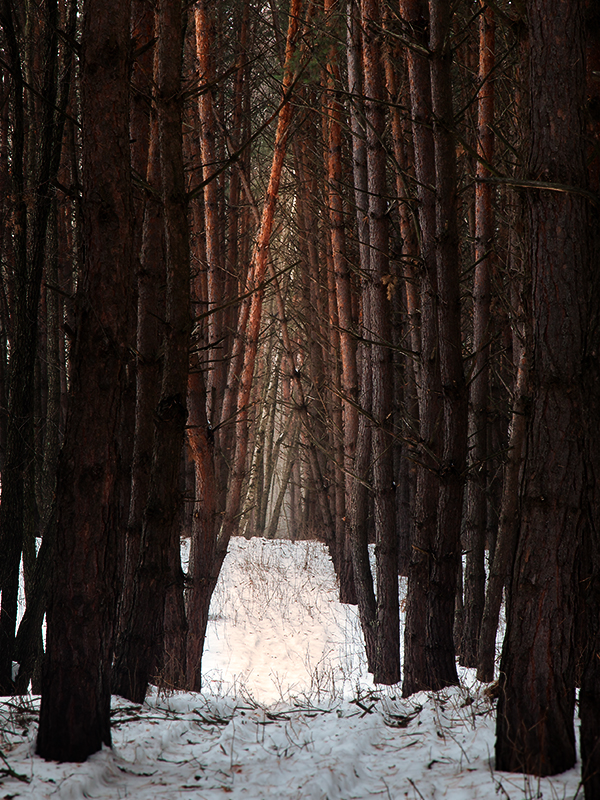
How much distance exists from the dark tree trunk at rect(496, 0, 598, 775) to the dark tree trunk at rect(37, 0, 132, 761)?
174cm

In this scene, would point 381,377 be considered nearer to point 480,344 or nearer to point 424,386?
point 480,344

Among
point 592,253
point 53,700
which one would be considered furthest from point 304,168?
point 53,700

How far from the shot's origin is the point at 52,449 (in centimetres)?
655

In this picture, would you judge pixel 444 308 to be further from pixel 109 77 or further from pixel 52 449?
pixel 52 449

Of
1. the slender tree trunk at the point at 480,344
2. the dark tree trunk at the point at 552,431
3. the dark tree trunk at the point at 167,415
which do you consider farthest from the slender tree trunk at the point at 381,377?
the dark tree trunk at the point at 552,431

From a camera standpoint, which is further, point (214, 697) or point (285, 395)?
point (285, 395)

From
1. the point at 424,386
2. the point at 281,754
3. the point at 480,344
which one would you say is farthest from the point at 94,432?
the point at 480,344

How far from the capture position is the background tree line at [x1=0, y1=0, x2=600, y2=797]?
104 inches

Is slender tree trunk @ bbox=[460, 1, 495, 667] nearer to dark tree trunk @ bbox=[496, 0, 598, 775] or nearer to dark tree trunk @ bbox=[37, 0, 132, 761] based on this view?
dark tree trunk @ bbox=[496, 0, 598, 775]

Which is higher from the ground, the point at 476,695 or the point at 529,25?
the point at 529,25

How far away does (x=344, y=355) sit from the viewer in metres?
8.23

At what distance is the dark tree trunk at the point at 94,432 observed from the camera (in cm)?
284

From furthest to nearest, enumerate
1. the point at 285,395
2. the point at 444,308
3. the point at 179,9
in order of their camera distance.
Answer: the point at 285,395 → the point at 444,308 → the point at 179,9

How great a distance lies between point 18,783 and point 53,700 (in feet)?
1.12
